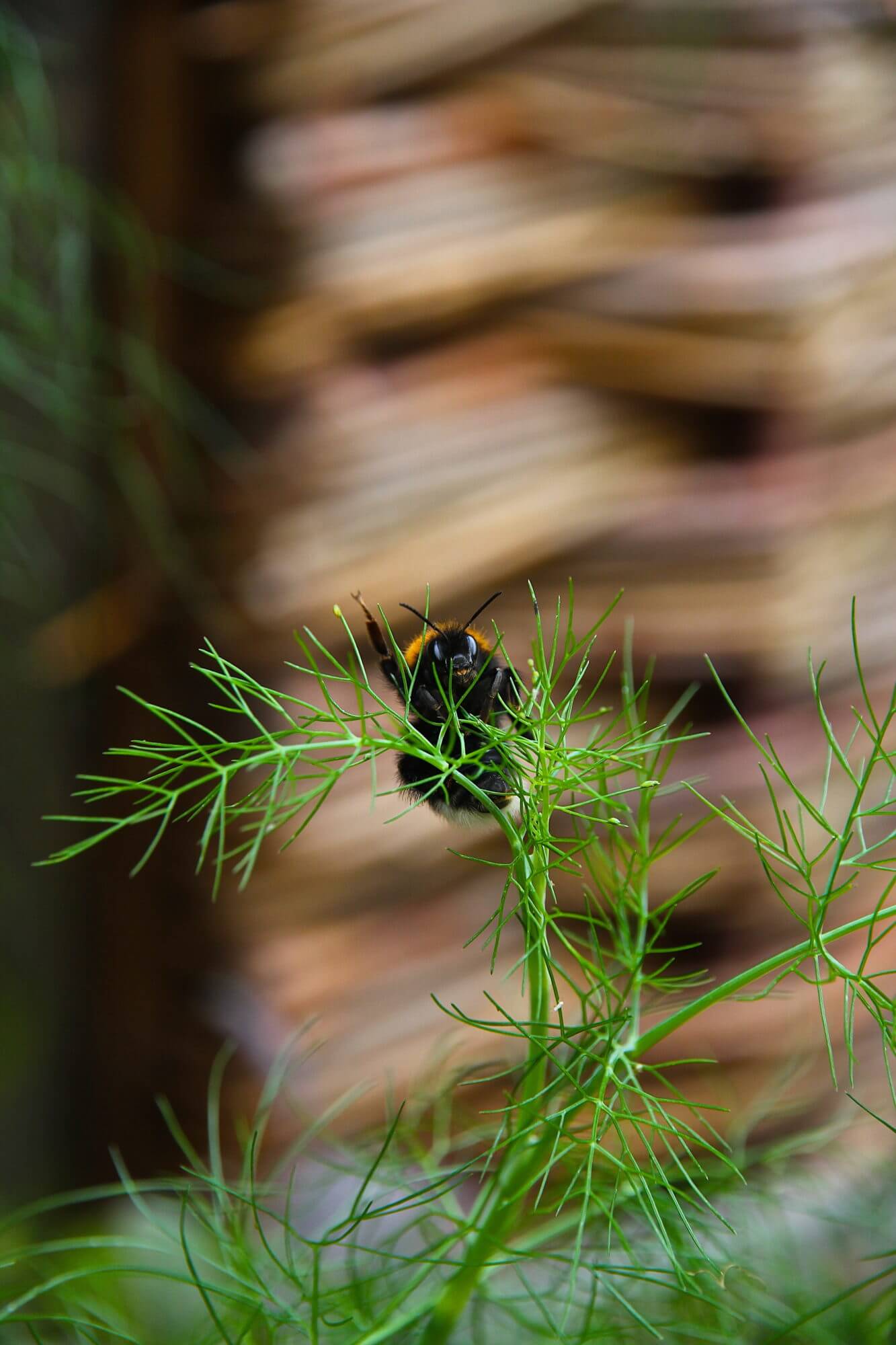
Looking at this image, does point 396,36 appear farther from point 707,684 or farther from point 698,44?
point 707,684

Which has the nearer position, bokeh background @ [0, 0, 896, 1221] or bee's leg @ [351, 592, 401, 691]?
bee's leg @ [351, 592, 401, 691]

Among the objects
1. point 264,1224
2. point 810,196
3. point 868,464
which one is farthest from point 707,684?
point 264,1224

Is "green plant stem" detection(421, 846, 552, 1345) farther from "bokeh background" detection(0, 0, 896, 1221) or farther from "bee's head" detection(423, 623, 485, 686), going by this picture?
"bokeh background" detection(0, 0, 896, 1221)

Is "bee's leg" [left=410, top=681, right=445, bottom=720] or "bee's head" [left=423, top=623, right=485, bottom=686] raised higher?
"bee's head" [left=423, top=623, right=485, bottom=686]

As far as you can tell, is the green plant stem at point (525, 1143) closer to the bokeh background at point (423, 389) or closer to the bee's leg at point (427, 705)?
the bee's leg at point (427, 705)

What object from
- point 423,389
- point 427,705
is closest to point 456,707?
point 427,705

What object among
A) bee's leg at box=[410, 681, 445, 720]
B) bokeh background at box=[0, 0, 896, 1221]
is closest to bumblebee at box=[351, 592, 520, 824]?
bee's leg at box=[410, 681, 445, 720]

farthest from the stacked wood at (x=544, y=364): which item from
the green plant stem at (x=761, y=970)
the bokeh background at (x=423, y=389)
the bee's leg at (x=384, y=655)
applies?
the green plant stem at (x=761, y=970)
